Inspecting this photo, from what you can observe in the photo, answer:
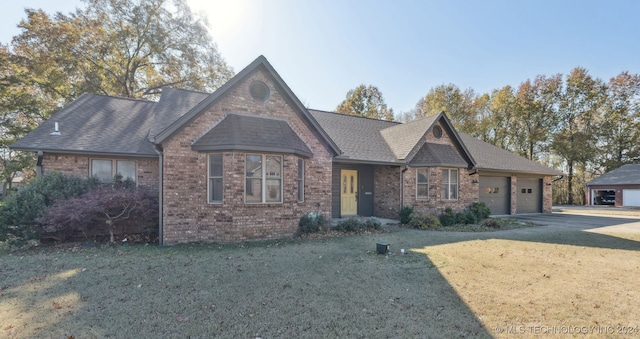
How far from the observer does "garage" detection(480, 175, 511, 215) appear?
55.0ft

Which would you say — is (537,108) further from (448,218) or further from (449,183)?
(448,218)

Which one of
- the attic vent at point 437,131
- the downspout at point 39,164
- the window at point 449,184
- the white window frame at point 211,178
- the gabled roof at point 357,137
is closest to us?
the white window frame at point 211,178

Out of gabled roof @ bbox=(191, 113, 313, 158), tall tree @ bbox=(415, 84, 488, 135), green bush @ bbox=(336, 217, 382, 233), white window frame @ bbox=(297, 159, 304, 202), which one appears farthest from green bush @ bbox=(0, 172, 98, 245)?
tall tree @ bbox=(415, 84, 488, 135)

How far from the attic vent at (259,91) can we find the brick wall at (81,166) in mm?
4482

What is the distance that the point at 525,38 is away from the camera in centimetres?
1423

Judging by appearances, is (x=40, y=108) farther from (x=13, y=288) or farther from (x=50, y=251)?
(x=13, y=288)

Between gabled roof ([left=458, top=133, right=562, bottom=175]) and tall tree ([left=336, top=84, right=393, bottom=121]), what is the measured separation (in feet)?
51.0

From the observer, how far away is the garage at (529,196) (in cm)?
1844

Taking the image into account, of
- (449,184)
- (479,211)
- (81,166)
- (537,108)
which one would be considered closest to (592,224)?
(479,211)

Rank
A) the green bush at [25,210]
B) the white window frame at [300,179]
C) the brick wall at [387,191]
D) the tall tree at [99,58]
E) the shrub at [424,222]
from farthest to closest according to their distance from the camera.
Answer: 1. the tall tree at [99,58]
2. the brick wall at [387,191]
3. the shrub at [424,222]
4. the white window frame at [300,179]
5. the green bush at [25,210]

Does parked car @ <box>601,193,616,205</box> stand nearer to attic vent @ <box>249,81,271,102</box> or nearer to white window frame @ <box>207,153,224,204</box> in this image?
attic vent @ <box>249,81,271,102</box>

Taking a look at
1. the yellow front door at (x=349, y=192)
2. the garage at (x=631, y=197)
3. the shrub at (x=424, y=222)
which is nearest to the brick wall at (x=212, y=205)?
the yellow front door at (x=349, y=192)

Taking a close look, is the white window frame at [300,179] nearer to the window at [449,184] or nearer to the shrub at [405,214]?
the shrub at [405,214]

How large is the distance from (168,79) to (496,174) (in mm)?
25463
